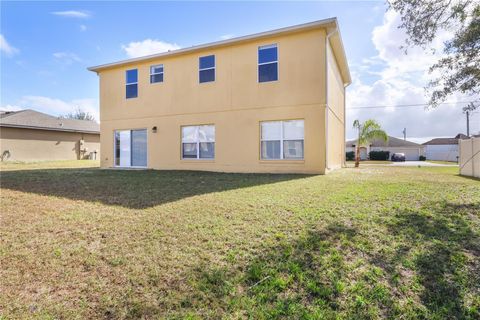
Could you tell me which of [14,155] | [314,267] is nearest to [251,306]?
[314,267]

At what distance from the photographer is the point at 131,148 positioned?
49.1 ft

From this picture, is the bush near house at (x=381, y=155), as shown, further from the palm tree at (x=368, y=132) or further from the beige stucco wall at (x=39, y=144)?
the beige stucco wall at (x=39, y=144)

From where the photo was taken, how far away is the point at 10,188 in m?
7.83

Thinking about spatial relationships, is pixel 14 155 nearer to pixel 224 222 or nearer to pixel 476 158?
pixel 224 222

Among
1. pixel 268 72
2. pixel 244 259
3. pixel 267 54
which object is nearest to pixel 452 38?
pixel 268 72

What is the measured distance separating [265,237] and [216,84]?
9.87 metres

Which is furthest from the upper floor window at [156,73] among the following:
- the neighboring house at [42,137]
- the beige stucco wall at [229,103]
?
the neighboring house at [42,137]

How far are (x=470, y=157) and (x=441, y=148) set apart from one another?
45.1 m

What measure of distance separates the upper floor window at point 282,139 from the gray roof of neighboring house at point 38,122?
68.8ft

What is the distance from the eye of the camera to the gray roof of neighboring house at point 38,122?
2204 centimetres

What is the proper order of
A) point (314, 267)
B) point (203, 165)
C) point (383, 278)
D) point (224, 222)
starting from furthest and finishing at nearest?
point (203, 165)
point (224, 222)
point (314, 267)
point (383, 278)

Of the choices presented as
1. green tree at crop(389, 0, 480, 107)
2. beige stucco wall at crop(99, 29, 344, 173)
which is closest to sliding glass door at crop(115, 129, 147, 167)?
beige stucco wall at crop(99, 29, 344, 173)

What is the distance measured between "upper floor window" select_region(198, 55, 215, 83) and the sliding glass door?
428 centimetres

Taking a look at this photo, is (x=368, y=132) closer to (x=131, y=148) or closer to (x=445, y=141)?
(x=131, y=148)
